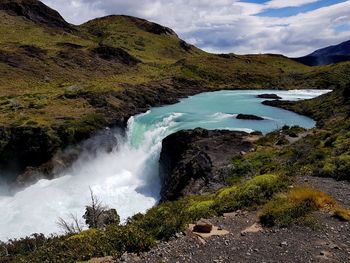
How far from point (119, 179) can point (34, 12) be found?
121 meters

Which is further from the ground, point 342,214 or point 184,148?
point 342,214

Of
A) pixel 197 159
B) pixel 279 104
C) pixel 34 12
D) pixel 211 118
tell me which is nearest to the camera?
pixel 197 159

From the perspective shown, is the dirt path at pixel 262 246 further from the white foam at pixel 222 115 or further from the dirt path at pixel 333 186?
the white foam at pixel 222 115

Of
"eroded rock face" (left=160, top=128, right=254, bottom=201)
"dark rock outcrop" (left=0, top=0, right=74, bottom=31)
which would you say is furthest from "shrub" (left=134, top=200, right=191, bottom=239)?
"dark rock outcrop" (left=0, top=0, right=74, bottom=31)

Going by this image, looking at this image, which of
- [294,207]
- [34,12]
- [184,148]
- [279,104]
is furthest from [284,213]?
[34,12]

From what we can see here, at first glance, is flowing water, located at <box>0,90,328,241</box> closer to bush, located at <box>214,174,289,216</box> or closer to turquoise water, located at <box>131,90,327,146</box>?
turquoise water, located at <box>131,90,327,146</box>

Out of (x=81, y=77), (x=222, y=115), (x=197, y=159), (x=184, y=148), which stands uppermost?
(x=81, y=77)

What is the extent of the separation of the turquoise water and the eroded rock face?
799cm

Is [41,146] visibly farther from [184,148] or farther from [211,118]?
[211,118]

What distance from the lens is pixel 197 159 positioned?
120 feet

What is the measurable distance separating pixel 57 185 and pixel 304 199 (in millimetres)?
33520

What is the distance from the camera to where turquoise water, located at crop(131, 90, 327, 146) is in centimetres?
5497

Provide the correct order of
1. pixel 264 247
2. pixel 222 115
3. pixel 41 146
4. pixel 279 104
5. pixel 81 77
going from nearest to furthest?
pixel 264 247, pixel 41 146, pixel 222 115, pixel 279 104, pixel 81 77

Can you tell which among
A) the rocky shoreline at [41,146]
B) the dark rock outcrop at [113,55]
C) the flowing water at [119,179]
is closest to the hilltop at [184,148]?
the rocky shoreline at [41,146]
